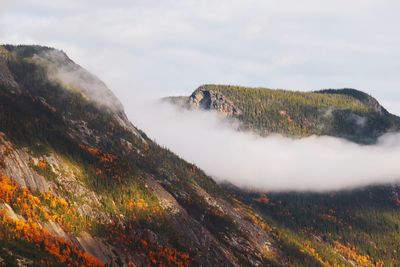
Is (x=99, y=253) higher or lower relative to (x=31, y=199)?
lower

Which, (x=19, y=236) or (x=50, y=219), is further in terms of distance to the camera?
(x=50, y=219)

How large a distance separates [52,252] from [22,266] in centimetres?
3243

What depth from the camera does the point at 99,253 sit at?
7717 inches

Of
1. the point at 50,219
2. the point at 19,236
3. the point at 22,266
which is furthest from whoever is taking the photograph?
the point at 50,219

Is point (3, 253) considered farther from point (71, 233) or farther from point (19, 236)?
point (71, 233)

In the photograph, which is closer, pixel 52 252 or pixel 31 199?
pixel 52 252

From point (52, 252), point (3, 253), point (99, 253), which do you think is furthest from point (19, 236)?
point (99, 253)

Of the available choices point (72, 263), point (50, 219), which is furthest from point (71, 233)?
point (72, 263)

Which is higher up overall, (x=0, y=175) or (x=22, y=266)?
(x=0, y=175)

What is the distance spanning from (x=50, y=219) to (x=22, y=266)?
59.2m

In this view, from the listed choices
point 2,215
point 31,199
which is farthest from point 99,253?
point 2,215

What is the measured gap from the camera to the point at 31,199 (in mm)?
194125

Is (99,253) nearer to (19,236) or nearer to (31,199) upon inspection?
(31,199)

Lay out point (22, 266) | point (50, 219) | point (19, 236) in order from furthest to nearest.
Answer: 1. point (50, 219)
2. point (19, 236)
3. point (22, 266)
